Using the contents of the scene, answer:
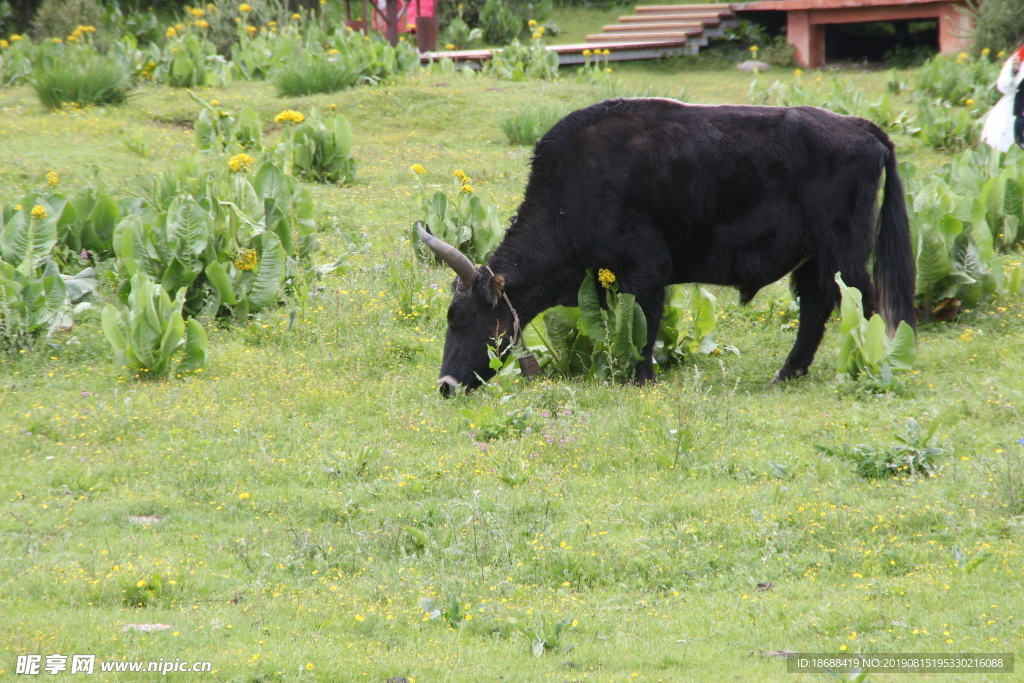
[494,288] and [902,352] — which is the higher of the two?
[494,288]

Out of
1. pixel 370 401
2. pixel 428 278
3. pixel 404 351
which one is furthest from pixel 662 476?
pixel 428 278

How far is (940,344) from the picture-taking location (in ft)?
25.0

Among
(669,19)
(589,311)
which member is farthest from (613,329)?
(669,19)

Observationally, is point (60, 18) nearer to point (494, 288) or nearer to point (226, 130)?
point (226, 130)

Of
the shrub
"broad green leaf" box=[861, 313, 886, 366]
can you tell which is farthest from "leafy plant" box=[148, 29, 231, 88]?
"broad green leaf" box=[861, 313, 886, 366]

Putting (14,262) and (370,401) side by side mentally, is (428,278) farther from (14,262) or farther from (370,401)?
(14,262)

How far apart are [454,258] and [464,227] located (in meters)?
2.44

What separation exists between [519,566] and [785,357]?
3902 millimetres

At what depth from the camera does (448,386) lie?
269 inches

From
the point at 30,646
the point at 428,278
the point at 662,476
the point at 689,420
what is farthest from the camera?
the point at 428,278

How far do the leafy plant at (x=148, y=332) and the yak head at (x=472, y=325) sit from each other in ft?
5.46

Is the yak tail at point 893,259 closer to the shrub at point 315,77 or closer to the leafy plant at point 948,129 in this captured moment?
Answer: the leafy plant at point 948,129

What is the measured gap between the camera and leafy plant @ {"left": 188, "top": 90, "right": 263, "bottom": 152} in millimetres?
12148

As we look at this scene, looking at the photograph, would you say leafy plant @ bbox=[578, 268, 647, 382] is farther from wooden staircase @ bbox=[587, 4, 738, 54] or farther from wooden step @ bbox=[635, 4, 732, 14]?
wooden step @ bbox=[635, 4, 732, 14]
